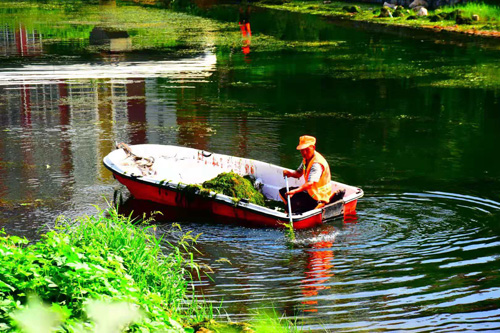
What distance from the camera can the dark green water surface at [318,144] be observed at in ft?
26.7

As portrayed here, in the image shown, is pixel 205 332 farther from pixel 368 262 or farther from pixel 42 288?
pixel 368 262

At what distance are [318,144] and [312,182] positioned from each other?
15.3 ft

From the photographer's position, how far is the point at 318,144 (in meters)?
14.8

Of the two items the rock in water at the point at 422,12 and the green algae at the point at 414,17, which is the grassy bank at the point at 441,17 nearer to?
the green algae at the point at 414,17

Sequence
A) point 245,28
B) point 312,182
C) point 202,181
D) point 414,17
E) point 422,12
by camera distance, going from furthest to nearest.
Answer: point 422,12
point 414,17
point 245,28
point 202,181
point 312,182

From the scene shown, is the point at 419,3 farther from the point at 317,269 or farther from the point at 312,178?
the point at 317,269

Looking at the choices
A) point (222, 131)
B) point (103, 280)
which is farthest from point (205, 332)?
point (222, 131)

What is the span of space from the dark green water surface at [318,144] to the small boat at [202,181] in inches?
9.1

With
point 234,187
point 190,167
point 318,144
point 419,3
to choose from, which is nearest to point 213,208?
point 234,187

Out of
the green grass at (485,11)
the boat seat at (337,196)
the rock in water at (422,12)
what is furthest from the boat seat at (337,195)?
the rock in water at (422,12)

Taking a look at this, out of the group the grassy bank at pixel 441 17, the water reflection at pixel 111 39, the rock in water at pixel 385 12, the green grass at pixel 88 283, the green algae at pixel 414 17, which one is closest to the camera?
the green grass at pixel 88 283

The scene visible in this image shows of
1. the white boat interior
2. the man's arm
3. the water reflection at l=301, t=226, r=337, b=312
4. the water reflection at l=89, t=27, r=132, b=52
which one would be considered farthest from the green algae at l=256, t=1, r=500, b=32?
the water reflection at l=301, t=226, r=337, b=312

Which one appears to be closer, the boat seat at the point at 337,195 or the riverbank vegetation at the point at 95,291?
the riverbank vegetation at the point at 95,291

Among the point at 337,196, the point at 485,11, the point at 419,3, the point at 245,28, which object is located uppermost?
the point at 419,3
